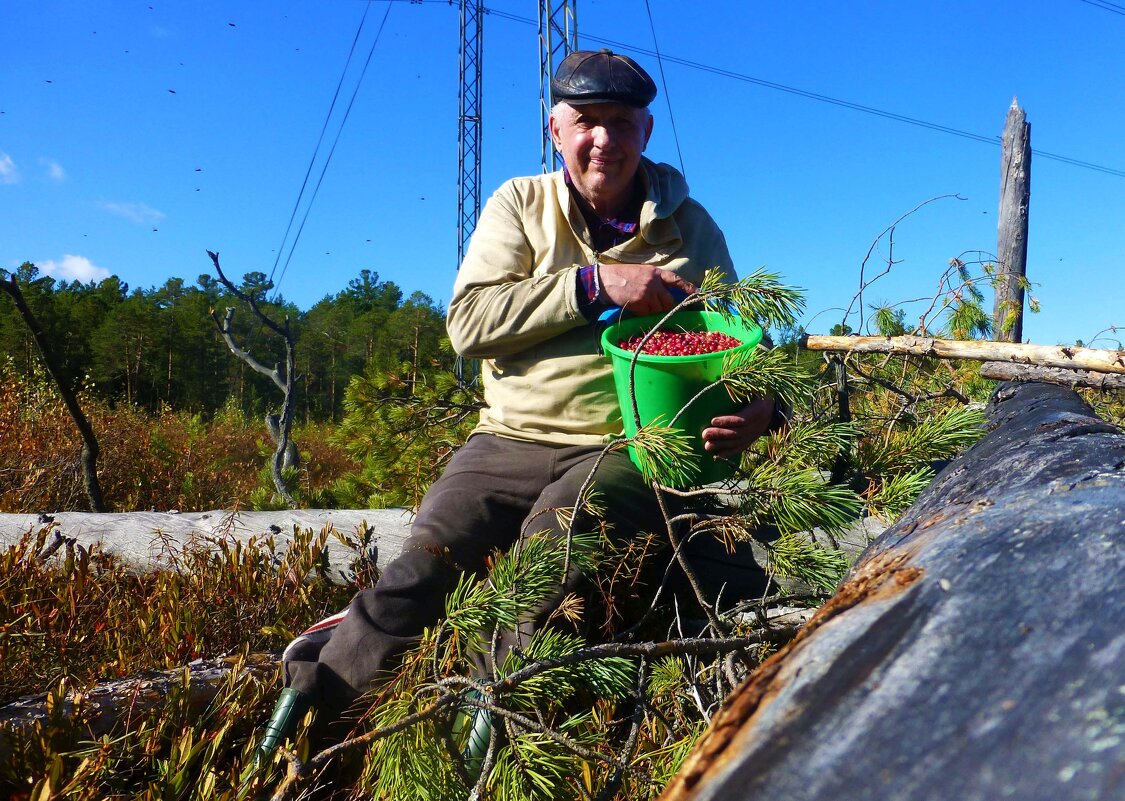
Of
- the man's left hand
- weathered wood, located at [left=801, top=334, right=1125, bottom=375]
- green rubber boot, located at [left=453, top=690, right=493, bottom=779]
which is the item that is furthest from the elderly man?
weathered wood, located at [left=801, top=334, right=1125, bottom=375]

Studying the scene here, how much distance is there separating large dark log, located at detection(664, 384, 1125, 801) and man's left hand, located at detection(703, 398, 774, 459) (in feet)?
3.77

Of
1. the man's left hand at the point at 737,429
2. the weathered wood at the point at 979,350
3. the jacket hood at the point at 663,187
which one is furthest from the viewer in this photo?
the weathered wood at the point at 979,350

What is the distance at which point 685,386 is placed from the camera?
194cm

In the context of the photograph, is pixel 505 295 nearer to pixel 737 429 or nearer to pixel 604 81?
pixel 604 81

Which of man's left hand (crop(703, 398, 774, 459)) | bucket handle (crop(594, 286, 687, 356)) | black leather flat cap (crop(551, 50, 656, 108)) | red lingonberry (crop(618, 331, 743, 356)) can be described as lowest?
man's left hand (crop(703, 398, 774, 459))

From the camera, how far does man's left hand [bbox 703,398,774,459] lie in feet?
6.58

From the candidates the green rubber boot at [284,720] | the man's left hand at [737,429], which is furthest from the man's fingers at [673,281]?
the green rubber boot at [284,720]

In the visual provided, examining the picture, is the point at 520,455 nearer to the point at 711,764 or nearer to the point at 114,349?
the point at 711,764

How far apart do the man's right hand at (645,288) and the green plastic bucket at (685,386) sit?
0.17 metres

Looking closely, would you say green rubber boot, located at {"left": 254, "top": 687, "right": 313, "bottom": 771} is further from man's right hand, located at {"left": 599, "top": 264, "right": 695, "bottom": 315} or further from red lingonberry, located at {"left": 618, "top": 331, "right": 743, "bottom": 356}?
man's right hand, located at {"left": 599, "top": 264, "right": 695, "bottom": 315}

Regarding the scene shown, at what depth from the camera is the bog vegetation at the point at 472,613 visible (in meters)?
1.50

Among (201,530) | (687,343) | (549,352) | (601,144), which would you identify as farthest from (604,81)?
(201,530)

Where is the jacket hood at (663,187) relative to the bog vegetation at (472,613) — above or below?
Answer: above

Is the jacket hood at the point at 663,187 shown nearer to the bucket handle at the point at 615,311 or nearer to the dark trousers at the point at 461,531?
the bucket handle at the point at 615,311
